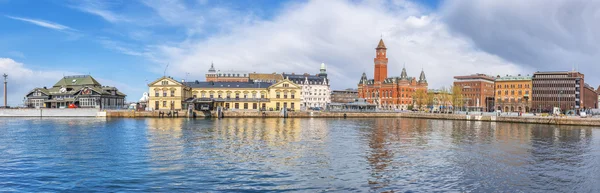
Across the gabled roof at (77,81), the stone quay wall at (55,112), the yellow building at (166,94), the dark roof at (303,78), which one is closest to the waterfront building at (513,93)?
the dark roof at (303,78)

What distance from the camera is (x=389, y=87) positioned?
18725 centimetres

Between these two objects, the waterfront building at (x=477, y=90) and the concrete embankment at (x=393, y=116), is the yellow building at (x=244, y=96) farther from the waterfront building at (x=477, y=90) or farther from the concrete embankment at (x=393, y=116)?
the waterfront building at (x=477, y=90)

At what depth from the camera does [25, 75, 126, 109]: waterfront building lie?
11738 cm

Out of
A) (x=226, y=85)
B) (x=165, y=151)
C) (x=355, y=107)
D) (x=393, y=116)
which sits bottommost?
(x=165, y=151)

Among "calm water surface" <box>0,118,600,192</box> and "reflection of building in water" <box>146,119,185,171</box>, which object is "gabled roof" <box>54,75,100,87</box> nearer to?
"calm water surface" <box>0,118,600,192</box>

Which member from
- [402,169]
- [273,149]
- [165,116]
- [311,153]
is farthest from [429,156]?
[165,116]

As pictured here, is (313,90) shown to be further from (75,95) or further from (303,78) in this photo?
(75,95)

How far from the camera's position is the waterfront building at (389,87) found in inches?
7308

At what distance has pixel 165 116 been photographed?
342 feet

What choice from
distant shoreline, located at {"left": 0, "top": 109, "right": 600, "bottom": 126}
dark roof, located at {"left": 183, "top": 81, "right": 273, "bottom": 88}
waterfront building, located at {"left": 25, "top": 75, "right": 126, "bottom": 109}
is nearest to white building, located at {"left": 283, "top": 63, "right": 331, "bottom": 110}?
dark roof, located at {"left": 183, "top": 81, "right": 273, "bottom": 88}

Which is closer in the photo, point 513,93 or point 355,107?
point 355,107

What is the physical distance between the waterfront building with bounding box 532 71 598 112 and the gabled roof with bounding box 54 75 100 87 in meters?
141

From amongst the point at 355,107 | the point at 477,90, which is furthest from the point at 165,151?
the point at 477,90

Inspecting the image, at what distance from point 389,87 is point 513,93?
47236 mm
